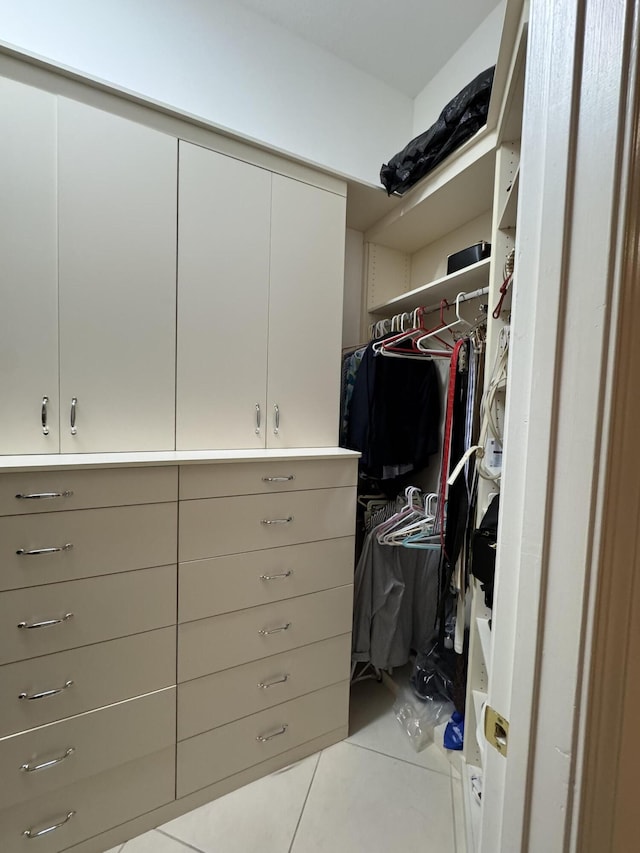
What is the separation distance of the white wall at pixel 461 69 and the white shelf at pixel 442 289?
88 cm

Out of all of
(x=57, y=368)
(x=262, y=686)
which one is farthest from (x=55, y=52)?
(x=262, y=686)

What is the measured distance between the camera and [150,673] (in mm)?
1151

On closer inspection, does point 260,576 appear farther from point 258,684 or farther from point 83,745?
point 83,745

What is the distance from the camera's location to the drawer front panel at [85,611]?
1.00 meters

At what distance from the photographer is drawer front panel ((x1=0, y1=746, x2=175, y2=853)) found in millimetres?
1024

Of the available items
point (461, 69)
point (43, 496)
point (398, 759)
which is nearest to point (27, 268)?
point (43, 496)

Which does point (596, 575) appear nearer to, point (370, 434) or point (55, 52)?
point (370, 434)

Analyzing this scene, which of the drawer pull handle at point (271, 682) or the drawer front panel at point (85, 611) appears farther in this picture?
the drawer pull handle at point (271, 682)

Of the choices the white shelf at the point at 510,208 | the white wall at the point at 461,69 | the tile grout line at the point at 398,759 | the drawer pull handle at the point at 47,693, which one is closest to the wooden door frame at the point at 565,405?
the white shelf at the point at 510,208

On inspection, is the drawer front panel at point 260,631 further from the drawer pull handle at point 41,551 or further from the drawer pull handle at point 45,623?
the drawer pull handle at point 41,551

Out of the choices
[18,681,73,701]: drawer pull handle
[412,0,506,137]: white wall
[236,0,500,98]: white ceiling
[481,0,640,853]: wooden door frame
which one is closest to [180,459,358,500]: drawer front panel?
[18,681,73,701]: drawer pull handle

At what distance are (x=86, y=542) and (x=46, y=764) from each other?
658 millimetres

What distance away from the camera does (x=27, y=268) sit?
1128 millimetres

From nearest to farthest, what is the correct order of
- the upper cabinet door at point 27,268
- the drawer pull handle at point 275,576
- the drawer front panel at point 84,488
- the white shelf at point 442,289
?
the drawer front panel at point 84,488 → the upper cabinet door at point 27,268 → the drawer pull handle at point 275,576 → the white shelf at point 442,289
